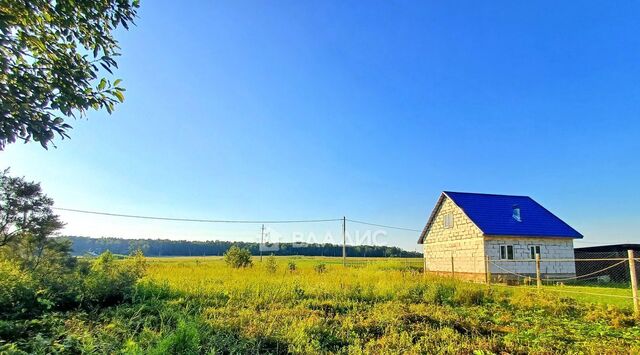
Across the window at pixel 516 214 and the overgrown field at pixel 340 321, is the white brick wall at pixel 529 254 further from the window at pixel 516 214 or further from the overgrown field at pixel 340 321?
the overgrown field at pixel 340 321

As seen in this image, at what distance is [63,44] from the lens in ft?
10.6

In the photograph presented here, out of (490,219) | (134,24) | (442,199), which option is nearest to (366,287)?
(134,24)

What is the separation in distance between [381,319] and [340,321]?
74 cm

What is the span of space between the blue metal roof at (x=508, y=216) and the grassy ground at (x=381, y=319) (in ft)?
34.8

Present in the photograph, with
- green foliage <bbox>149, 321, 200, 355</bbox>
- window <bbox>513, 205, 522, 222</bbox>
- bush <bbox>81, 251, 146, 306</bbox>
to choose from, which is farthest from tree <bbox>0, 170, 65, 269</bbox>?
window <bbox>513, 205, 522, 222</bbox>

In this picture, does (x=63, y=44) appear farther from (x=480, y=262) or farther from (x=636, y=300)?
(x=480, y=262)

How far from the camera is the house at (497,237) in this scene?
19.5 m

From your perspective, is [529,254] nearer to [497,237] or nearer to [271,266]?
[497,237]

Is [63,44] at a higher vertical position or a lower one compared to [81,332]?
higher

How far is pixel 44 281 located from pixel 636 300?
42.7 ft

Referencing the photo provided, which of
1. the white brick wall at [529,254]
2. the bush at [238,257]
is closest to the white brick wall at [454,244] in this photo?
the white brick wall at [529,254]

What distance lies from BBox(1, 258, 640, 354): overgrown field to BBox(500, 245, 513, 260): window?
998cm

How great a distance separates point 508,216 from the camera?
71.9 feet

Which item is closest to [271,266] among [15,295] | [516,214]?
[15,295]
